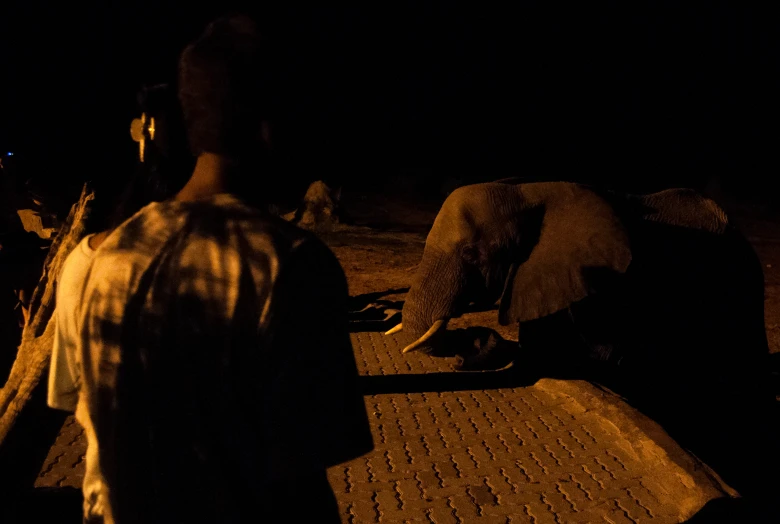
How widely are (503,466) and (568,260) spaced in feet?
7.16

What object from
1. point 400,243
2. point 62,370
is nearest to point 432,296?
point 62,370

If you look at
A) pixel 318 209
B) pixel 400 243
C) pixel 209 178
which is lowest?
pixel 318 209

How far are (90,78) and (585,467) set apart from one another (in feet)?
11.8

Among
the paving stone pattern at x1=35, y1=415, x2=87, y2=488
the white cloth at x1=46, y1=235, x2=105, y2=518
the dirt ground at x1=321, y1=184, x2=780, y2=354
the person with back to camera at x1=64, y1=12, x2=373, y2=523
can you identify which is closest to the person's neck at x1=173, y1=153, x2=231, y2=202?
the person with back to camera at x1=64, y1=12, x2=373, y2=523

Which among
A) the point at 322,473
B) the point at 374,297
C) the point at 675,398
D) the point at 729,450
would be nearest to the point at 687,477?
the point at 729,450

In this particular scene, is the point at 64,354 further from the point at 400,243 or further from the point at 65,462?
the point at 400,243

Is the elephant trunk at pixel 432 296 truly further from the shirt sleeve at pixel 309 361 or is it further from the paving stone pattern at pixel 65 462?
the shirt sleeve at pixel 309 361

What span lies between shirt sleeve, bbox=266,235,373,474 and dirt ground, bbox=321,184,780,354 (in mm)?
7434

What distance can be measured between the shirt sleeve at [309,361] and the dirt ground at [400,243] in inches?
293

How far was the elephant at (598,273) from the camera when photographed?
21.1 feet

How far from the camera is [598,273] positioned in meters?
6.30

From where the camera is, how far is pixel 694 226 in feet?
22.7

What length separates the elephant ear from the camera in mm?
6289

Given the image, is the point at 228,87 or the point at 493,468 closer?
the point at 228,87
